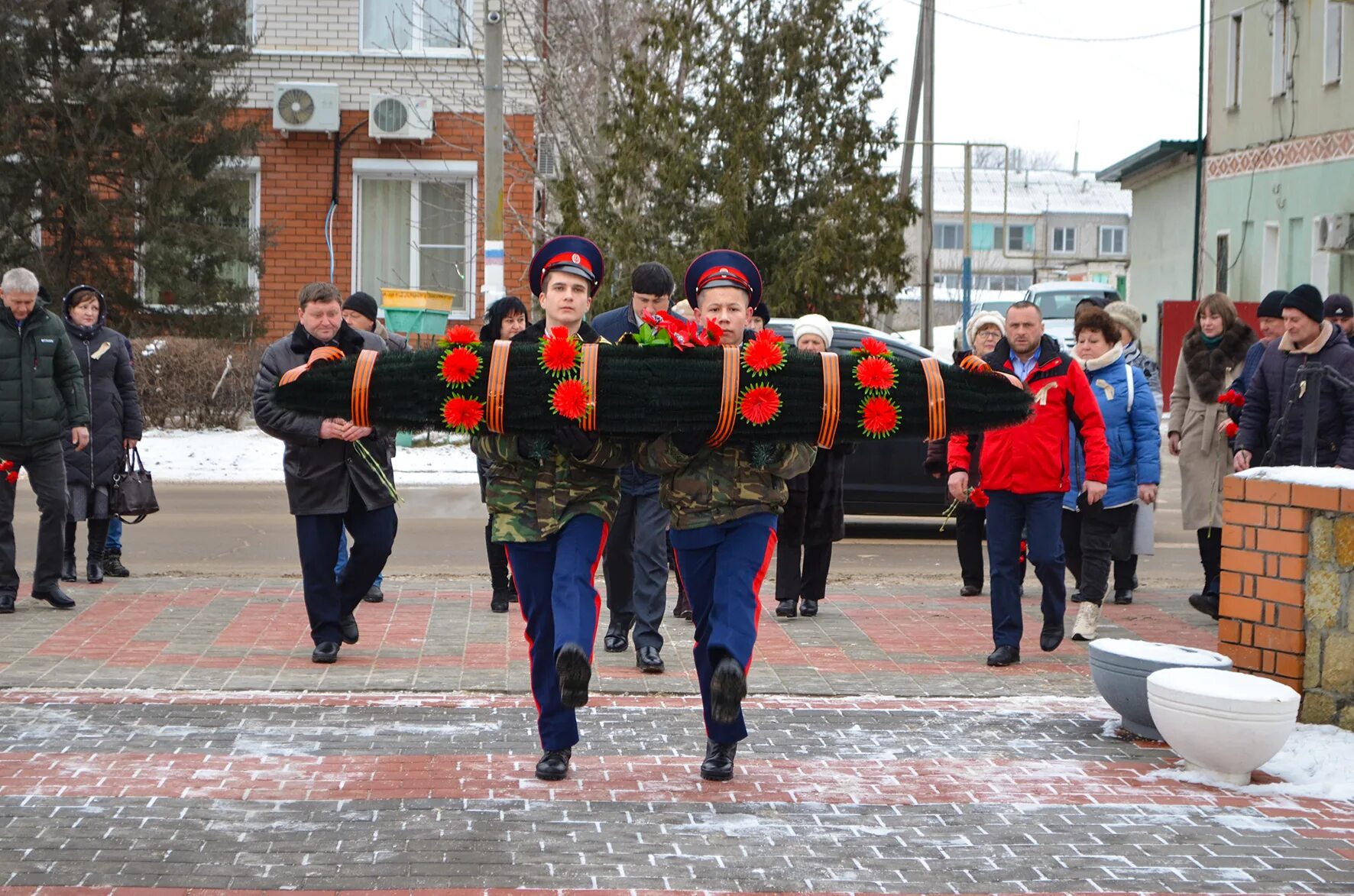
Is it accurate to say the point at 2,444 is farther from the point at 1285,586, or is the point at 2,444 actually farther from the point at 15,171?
the point at 15,171

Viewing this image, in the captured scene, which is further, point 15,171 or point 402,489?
point 15,171

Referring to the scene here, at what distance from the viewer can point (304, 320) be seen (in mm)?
7695

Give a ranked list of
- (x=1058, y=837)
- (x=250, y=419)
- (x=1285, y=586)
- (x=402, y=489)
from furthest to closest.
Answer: (x=250, y=419), (x=402, y=489), (x=1285, y=586), (x=1058, y=837)

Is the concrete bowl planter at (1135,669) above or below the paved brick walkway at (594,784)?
above

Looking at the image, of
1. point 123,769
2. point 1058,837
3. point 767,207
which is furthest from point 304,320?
point 767,207

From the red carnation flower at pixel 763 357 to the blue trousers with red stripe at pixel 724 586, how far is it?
0.54 metres

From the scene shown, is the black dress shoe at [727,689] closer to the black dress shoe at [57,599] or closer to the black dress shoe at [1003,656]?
the black dress shoe at [1003,656]

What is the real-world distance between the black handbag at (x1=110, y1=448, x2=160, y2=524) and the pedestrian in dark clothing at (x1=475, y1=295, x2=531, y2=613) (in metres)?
2.29

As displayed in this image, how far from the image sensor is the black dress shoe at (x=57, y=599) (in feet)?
30.1

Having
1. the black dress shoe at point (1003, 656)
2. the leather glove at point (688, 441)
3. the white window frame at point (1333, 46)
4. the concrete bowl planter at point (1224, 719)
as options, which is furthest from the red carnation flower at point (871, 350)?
the white window frame at point (1333, 46)

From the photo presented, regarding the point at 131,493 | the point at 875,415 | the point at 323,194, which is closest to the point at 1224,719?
the point at 875,415

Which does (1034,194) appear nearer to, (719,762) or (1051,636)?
(1051,636)

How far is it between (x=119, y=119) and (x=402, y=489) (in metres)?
7.10

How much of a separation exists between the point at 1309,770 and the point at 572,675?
106 inches
